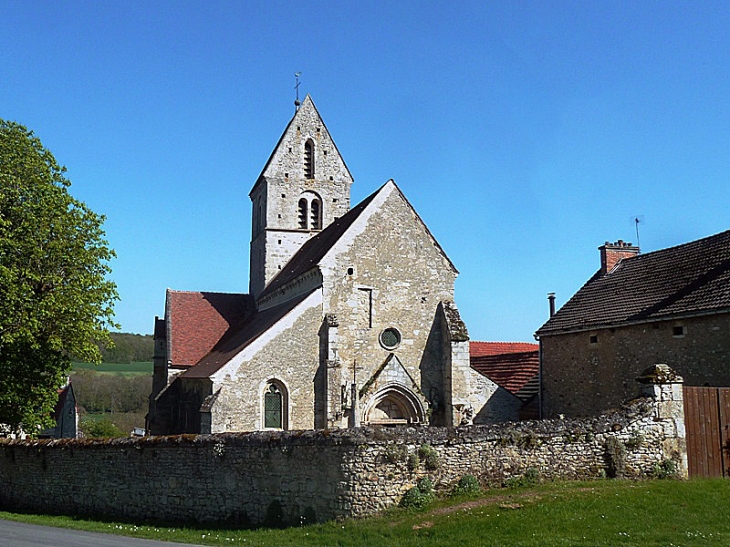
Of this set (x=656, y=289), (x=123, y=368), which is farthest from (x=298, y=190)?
(x=123, y=368)

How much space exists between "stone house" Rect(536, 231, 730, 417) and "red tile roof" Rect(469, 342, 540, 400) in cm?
259

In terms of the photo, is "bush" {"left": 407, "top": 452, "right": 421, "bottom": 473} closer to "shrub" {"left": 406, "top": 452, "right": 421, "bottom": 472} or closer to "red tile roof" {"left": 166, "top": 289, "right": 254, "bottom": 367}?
"shrub" {"left": 406, "top": 452, "right": 421, "bottom": 472}

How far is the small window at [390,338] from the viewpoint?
24672 millimetres

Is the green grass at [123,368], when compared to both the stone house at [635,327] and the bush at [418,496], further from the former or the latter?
the bush at [418,496]

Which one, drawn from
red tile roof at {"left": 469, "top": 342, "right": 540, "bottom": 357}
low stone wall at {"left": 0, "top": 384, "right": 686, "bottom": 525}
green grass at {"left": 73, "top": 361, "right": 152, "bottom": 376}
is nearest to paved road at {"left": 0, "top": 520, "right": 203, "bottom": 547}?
low stone wall at {"left": 0, "top": 384, "right": 686, "bottom": 525}

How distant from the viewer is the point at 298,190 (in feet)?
113

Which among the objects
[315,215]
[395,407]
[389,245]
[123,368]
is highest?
[315,215]

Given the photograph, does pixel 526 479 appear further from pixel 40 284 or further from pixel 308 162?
pixel 308 162

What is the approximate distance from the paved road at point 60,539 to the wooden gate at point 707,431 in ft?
35.1

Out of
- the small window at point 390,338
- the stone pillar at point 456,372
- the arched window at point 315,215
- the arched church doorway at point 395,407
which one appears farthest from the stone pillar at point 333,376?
the arched window at point 315,215

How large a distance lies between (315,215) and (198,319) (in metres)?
7.64

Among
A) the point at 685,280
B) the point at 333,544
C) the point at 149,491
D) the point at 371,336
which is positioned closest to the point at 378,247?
the point at 371,336

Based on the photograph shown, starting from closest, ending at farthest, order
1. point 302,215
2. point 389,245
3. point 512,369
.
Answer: point 389,245 → point 512,369 → point 302,215

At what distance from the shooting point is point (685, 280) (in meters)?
21.6
